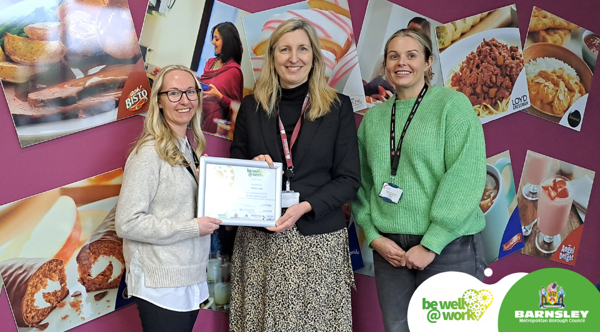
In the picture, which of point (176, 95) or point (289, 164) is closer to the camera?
point (176, 95)

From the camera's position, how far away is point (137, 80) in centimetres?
244

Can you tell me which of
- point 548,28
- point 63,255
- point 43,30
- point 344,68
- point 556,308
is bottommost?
point 556,308

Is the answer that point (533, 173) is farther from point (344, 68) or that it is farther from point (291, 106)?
point (291, 106)

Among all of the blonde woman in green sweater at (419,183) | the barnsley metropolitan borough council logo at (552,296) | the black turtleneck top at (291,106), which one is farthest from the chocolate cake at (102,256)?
the barnsley metropolitan borough council logo at (552,296)

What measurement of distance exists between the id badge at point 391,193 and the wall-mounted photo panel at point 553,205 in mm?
1318

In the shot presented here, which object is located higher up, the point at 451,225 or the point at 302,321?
the point at 451,225

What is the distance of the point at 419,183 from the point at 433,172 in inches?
2.9

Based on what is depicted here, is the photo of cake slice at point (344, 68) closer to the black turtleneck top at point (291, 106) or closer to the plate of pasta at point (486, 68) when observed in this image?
the plate of pasta at point (486, 68)

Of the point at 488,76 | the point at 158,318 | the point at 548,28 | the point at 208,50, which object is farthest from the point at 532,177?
the point at 158,318

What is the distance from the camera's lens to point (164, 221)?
1808mm

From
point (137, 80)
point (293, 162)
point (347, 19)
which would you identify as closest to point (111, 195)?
point (137, 80)

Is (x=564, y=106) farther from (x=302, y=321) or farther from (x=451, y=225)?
(x=302, y=321)

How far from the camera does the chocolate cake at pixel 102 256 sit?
2352 mm

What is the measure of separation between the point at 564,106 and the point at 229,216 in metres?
2.29
